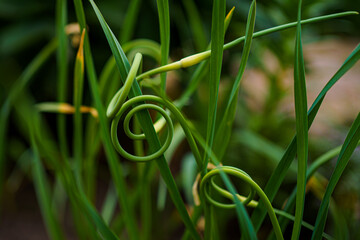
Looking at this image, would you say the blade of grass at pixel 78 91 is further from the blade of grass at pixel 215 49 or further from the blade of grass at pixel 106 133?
the blade of grass at pixel 215 49

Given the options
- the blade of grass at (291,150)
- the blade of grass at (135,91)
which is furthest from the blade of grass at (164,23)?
the blade of grass at (291,150)

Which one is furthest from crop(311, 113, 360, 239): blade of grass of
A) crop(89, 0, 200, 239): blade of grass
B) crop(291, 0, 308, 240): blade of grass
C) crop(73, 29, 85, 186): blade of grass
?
crop(73, 29, 85, 186): blade of grass

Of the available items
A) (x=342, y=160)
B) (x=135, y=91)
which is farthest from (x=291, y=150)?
(x=135, y=91)

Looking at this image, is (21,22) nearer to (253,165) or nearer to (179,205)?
(253,165)

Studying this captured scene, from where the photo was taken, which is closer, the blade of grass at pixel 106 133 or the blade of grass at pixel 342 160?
the blade of grass at pixel 342 160

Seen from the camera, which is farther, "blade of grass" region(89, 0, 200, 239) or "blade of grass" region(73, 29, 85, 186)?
"blade of grass" region(73, 29, 85, 186)

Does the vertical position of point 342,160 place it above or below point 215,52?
below

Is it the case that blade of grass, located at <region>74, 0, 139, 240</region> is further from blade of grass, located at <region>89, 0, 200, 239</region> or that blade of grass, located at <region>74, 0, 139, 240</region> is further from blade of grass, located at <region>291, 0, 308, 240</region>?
blade of grass, located at <region>291, 0, 308, 240</region>

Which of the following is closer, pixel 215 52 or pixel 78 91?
pixel 215 52

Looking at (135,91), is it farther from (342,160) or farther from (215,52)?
(342,160)
